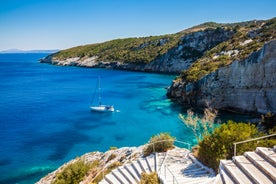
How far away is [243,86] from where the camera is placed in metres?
36.5

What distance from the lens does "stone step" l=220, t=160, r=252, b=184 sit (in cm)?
774

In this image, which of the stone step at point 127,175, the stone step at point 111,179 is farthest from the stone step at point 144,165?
the stone step at point 111,179

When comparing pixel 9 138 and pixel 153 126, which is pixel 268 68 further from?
pixel 9 138

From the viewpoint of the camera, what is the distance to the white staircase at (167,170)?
10.5 metres

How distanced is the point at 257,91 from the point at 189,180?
92.6 ft

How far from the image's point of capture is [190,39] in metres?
94.6

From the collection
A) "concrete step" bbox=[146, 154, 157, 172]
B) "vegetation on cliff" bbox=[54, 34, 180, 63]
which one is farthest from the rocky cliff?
"concrete step" bbox=[146, 154, 157, 172]

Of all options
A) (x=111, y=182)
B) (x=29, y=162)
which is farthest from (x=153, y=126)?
(x=111, y=182)

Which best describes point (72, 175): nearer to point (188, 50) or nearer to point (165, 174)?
point (165, 174)

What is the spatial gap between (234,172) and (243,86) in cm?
3093

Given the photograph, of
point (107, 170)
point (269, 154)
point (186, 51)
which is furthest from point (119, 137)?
point (186, 51)

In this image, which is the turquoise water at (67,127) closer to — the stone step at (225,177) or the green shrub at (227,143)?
the green shrub at (227,143)

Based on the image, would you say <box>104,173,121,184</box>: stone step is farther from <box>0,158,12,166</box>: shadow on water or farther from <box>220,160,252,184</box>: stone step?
<box>0,158,12,166</box>: shadow on water

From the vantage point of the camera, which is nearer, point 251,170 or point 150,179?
point 251,170
